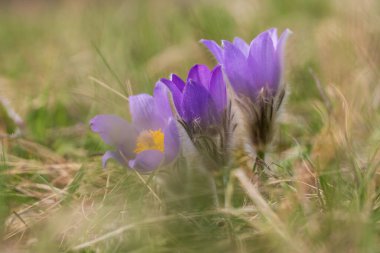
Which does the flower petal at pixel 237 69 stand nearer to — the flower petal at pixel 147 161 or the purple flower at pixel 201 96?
the purple flower at pixel 201 96

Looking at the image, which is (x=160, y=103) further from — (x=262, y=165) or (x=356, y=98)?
(x=356, y=98)

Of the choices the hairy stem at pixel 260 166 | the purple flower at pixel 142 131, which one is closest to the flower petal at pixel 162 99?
the purple flower at pixel 142 131

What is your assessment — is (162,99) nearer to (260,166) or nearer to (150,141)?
(150,141)

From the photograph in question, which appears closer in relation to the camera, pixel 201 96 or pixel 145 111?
pixel 201 96

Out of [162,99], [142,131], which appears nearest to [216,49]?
[162,99]

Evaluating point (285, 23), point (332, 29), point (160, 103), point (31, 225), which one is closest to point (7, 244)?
point (31, 225)
